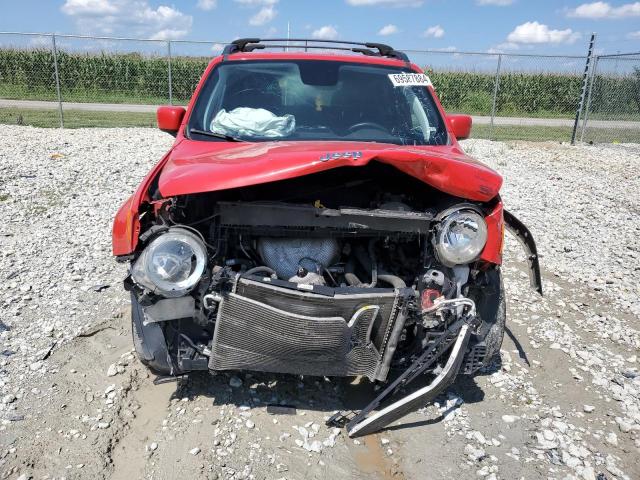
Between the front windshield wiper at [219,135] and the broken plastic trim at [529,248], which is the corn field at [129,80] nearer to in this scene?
the front windshield wiper at [219,135]

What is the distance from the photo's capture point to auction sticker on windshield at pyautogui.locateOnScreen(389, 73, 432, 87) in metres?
4.21

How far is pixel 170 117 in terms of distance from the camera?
163 inches

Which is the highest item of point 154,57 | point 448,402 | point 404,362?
point 154,57

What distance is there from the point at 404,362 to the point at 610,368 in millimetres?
1832

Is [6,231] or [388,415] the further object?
[6,231]

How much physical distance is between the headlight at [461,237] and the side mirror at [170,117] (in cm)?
236

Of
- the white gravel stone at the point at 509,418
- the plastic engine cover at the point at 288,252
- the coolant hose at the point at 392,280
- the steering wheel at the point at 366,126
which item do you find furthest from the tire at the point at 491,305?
the steering wheel at the point at 366,126

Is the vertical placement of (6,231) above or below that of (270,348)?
below

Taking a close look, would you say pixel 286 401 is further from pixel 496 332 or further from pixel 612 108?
pixel 612 108

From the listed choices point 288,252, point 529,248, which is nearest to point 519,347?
point 529,248

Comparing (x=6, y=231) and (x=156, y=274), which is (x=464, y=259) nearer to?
(x=156, y=274)

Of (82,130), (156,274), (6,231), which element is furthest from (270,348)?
(82,130)

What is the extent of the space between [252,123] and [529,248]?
2.05m

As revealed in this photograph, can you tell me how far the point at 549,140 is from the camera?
15906 mm
